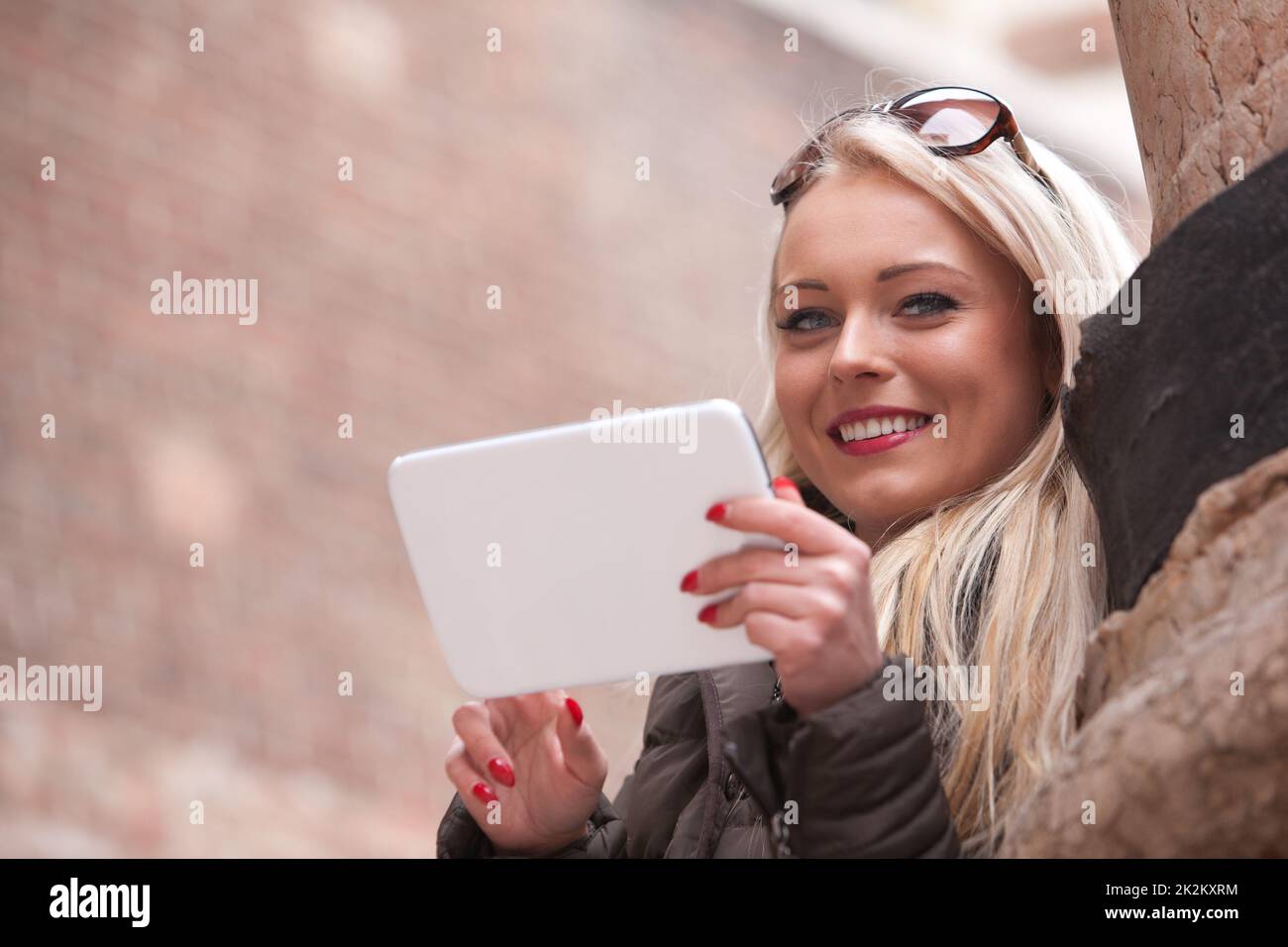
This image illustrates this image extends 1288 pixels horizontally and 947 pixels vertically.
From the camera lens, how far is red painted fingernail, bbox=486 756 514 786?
1509 mm

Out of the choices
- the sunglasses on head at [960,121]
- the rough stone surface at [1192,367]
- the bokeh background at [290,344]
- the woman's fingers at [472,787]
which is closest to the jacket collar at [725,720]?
the woman's fingers at [472,787]

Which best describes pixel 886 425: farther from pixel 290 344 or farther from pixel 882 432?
pixel 290 344

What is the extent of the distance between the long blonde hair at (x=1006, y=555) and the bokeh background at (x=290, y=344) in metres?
2.35

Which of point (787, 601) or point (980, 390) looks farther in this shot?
point (980, 390)

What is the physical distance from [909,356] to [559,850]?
72cm

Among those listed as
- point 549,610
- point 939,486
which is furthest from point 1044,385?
point 549,610

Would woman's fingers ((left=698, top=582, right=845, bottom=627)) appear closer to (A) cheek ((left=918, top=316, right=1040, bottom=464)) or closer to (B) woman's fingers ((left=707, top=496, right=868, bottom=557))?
(B) woman's fingers ((left=707, top=496, right=868, bottom=557))

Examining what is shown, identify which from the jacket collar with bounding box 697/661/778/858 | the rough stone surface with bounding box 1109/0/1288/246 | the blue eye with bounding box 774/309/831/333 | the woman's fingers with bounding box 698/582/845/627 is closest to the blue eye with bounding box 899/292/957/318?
the blue eye with bounding box 774/309/831/333

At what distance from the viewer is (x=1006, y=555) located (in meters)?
1.56

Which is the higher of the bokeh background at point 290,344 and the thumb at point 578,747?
the bokeh background at point 290,344

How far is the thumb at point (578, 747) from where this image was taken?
1521mm

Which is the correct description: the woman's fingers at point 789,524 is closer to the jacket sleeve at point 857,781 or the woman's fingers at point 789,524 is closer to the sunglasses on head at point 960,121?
the jacket sleeve at point 857,781

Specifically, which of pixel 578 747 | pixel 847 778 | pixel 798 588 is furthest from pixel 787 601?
pixel 578 747
